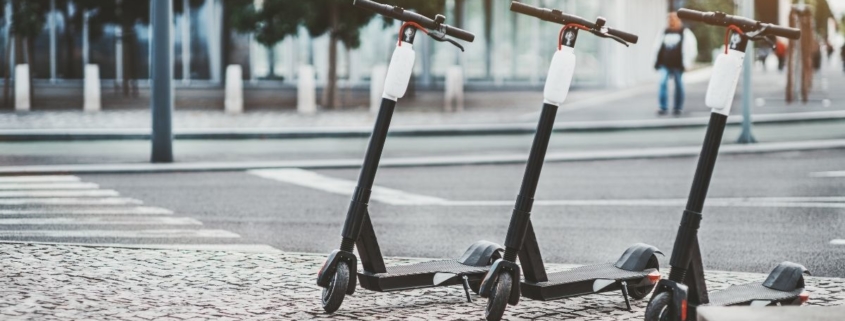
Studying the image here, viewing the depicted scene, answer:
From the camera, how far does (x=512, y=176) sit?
1480 centimetres

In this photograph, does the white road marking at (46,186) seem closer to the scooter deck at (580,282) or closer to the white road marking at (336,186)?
the white road marking at (336,186)

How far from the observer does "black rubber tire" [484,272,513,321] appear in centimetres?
605

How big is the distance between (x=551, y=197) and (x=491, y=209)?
3.63 ft

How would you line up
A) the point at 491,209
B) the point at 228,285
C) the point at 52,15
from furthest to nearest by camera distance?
the point at 52,15 → the point at 491,209 → the point at 228,285

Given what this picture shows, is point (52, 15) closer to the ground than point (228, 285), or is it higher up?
higher up

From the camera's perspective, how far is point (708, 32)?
58.1 metres

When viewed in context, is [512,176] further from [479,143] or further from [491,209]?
[479,143]

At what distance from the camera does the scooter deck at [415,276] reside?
655cm

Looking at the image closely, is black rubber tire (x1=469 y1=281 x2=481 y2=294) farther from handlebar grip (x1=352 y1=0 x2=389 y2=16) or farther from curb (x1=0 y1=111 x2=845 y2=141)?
curb (x1=0 y1=111 x2=845 y2=141)

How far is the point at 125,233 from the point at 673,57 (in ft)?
49.8

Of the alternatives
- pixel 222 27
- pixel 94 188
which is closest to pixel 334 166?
pixel 94 188

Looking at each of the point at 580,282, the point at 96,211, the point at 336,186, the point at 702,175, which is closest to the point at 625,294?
the point at 580,282

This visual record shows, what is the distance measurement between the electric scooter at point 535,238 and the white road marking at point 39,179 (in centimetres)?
865

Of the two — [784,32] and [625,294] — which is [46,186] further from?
[784,32]
